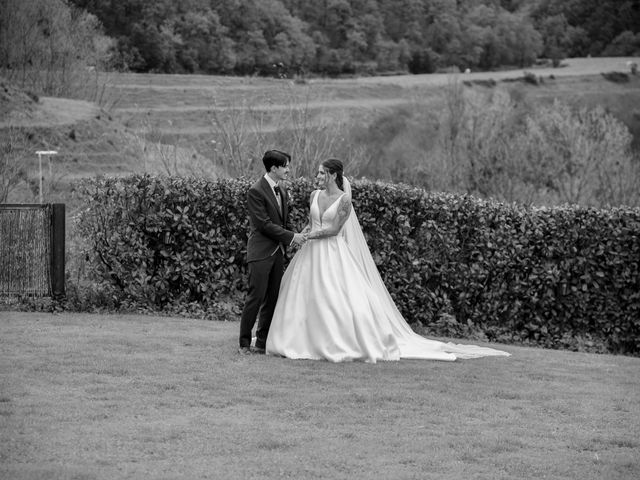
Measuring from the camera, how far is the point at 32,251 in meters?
14.7

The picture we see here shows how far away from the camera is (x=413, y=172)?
2451 inches

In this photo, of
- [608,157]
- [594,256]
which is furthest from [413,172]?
[594,256]

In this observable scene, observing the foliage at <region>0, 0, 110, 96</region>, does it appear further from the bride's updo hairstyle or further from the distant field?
the bride's updo hairstyle

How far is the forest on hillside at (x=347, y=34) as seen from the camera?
10194 cm

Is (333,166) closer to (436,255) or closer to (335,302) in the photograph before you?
(335,302)

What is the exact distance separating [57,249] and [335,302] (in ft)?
18.4

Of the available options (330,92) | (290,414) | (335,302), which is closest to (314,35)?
(330,92)

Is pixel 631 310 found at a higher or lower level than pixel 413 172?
higher

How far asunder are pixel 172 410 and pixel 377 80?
4639 inches

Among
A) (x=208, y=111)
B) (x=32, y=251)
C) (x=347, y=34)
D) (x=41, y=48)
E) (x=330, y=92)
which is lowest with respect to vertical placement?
(x=330, y=92)

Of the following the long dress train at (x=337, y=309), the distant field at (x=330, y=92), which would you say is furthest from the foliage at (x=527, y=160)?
the long dress train at (x=337, y=309)

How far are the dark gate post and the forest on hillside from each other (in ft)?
188

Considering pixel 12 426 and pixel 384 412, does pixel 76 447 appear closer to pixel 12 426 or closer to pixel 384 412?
pixel 12 426

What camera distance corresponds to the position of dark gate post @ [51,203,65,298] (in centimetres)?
1467
